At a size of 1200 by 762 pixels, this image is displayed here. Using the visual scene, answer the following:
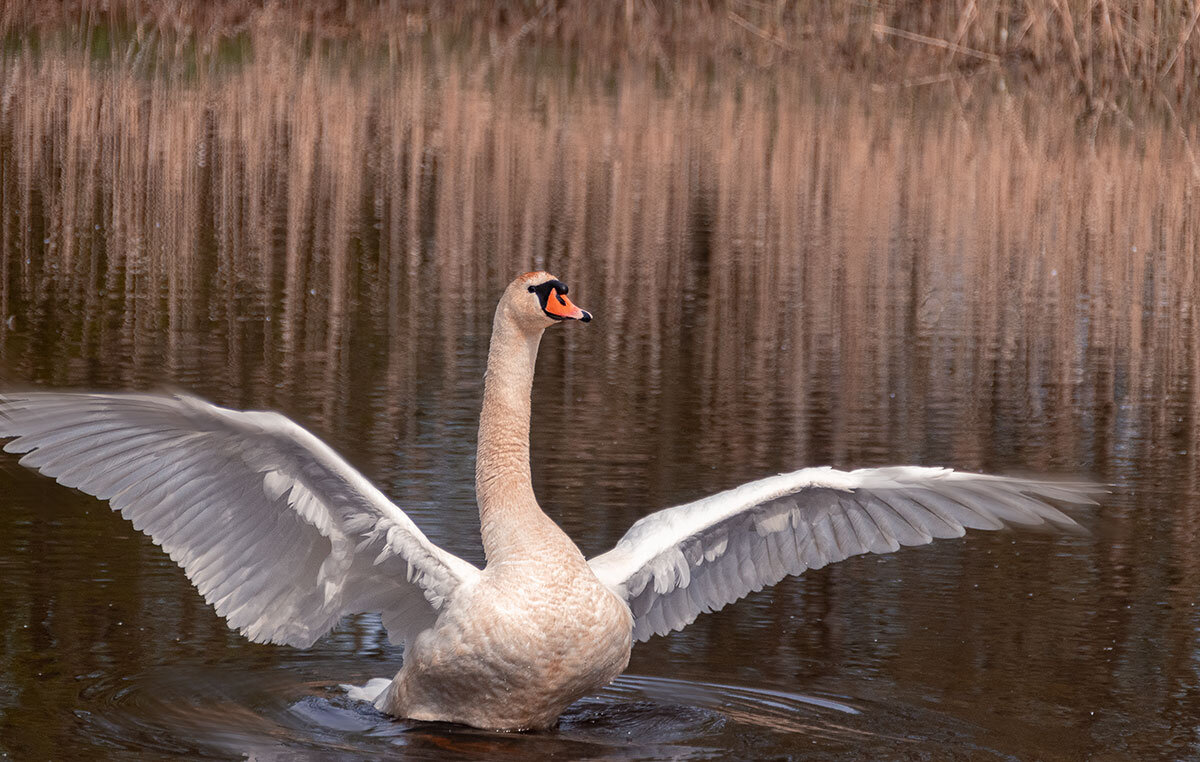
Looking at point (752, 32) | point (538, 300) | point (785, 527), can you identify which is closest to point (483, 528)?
point (538, 300)

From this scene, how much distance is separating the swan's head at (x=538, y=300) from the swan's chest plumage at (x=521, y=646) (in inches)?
32.8

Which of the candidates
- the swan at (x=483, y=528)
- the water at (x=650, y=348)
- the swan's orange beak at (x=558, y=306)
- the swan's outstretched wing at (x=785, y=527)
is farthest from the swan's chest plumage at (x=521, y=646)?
the swan's orange beak at (x=558, y=306)

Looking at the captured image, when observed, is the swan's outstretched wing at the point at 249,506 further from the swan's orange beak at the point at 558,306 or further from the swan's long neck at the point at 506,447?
the swan's orange beak at the point at 558,306

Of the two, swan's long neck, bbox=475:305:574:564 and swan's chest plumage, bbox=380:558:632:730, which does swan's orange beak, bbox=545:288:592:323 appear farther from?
Answer: swan's chest plumage, bbox=380:558:632:730

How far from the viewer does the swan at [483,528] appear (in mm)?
6176

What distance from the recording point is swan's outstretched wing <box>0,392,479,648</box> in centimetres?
604

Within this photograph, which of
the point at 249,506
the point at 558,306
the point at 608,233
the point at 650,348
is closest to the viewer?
the point at 249,506

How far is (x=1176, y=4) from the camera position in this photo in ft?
66.7

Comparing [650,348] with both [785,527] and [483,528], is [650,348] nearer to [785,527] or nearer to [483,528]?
[785,527]

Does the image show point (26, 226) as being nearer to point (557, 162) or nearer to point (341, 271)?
→ point (341, 271)

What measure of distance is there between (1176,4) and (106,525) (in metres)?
14.9

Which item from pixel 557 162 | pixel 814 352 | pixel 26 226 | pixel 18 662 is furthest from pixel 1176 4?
pixel 18 662

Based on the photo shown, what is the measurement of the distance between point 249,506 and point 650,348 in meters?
5.85

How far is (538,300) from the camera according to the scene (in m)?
6.69
